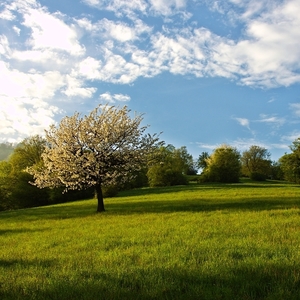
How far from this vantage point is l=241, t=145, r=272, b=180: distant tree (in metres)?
122

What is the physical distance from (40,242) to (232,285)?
11600 mm

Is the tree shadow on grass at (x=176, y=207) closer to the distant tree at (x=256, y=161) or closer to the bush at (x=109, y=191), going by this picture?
the bush at (x=109, y=191)

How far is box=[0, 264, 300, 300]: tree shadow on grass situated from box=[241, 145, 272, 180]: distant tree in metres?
118

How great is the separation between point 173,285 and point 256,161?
123262mm

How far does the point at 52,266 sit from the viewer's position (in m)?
10.2

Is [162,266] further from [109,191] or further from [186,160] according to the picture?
[186,160]

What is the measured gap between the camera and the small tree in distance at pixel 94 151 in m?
30.2

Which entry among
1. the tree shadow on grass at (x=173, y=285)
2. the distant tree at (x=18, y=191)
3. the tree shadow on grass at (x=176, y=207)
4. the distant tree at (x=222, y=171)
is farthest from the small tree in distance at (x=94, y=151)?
the distant tree at (x=222, y=171)

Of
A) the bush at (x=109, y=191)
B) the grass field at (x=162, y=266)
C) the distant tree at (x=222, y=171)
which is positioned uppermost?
the distant tree at (x=222, y=171)

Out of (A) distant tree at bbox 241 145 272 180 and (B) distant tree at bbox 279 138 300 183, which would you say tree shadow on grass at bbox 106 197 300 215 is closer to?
(B) distant tree at bbox 279 138 300 183

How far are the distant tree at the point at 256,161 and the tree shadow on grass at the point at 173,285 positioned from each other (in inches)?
4629

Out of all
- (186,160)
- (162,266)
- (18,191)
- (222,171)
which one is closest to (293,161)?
(222,171)

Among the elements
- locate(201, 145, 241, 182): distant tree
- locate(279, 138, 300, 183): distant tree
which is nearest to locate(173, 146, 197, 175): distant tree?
locate(201, 145, 241, 182): distant tree

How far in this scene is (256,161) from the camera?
12319cm
